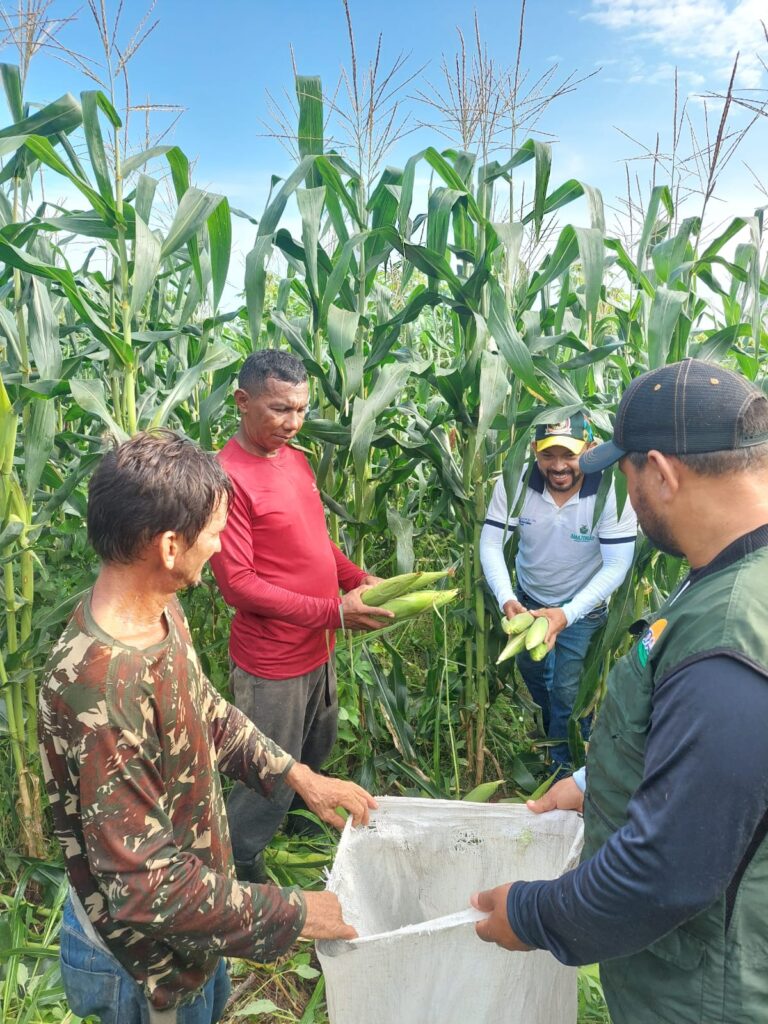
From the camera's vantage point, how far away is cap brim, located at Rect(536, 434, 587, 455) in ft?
10.6

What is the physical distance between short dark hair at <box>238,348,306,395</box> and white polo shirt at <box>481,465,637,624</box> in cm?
107

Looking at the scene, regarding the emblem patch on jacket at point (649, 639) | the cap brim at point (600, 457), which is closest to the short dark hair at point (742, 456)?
the emblem patch on jacket at point (649, 639)

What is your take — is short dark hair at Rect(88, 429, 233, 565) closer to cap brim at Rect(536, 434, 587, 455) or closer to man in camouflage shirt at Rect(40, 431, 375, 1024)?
man in camouflage shirt at Rect(40, 431, 375, 1024)

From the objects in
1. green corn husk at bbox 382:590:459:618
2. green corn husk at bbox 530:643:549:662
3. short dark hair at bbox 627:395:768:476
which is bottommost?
green corn husk at bbox 530:643:549:662

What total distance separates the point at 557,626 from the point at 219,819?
1827mm

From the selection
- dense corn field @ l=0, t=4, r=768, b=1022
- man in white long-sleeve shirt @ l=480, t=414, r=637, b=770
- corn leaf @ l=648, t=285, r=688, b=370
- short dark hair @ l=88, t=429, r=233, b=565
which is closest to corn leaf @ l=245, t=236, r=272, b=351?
dense corn field @ l=0, t=4, r=768, b=1022

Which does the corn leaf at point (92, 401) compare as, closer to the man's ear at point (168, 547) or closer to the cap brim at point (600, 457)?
the man's ear at point (168, 547)

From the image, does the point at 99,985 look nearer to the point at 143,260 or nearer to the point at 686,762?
the point at 686,762

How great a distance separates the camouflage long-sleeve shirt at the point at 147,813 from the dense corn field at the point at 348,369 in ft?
4.36

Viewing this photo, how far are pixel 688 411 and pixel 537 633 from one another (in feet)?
5.83

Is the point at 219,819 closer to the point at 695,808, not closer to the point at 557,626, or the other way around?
the point at 695,808

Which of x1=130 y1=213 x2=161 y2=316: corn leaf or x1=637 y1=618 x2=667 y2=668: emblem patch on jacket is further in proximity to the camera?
x1=130 y1=213 x2=161 y2=316: corn leaf

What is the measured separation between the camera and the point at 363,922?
6.70ft

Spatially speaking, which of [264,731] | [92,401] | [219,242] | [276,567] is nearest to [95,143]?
[219,242]
